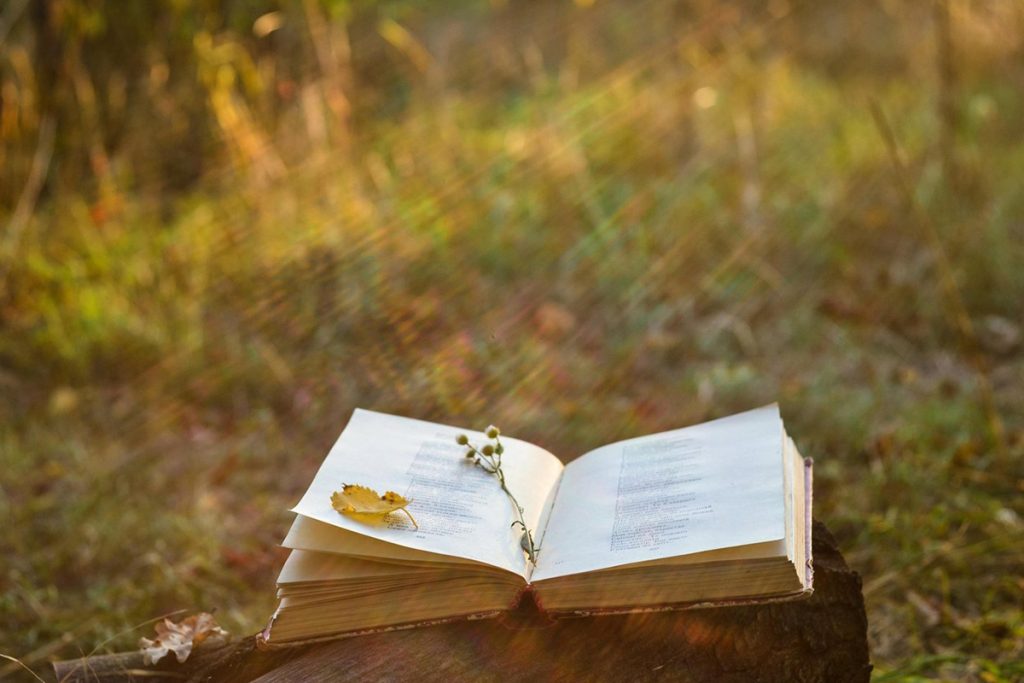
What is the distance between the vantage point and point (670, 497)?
4.17 feet

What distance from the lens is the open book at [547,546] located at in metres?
1.15

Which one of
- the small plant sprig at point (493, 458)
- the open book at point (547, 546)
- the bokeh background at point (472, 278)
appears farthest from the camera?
the bokeh background at point (472, 278)

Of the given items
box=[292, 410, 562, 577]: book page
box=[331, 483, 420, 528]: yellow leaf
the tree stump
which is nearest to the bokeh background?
the tree stump

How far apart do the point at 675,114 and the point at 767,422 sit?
10.7 feet

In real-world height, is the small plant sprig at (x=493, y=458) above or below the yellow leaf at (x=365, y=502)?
below

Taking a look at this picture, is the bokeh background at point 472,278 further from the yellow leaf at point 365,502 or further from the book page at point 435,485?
the yellow leaf at point 365,502

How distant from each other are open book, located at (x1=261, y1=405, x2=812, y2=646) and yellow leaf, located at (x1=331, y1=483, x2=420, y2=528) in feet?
0.04

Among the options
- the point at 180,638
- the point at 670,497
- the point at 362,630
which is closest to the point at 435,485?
the point at 362,630

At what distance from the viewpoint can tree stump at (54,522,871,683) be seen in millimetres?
1206

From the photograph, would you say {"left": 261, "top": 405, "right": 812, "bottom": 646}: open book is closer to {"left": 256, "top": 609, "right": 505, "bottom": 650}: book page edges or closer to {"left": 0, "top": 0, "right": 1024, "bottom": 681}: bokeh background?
{"left": 256, "top": 609, "right": 505, "bottom": 650}: book page edges

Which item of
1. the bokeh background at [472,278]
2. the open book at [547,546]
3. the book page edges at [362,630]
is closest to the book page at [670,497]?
the open book at [547,546]

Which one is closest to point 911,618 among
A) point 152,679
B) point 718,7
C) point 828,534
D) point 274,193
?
point 828,534

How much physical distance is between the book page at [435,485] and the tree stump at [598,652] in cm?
13

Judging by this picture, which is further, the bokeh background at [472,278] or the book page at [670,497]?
the bokeh background at [472,278]
